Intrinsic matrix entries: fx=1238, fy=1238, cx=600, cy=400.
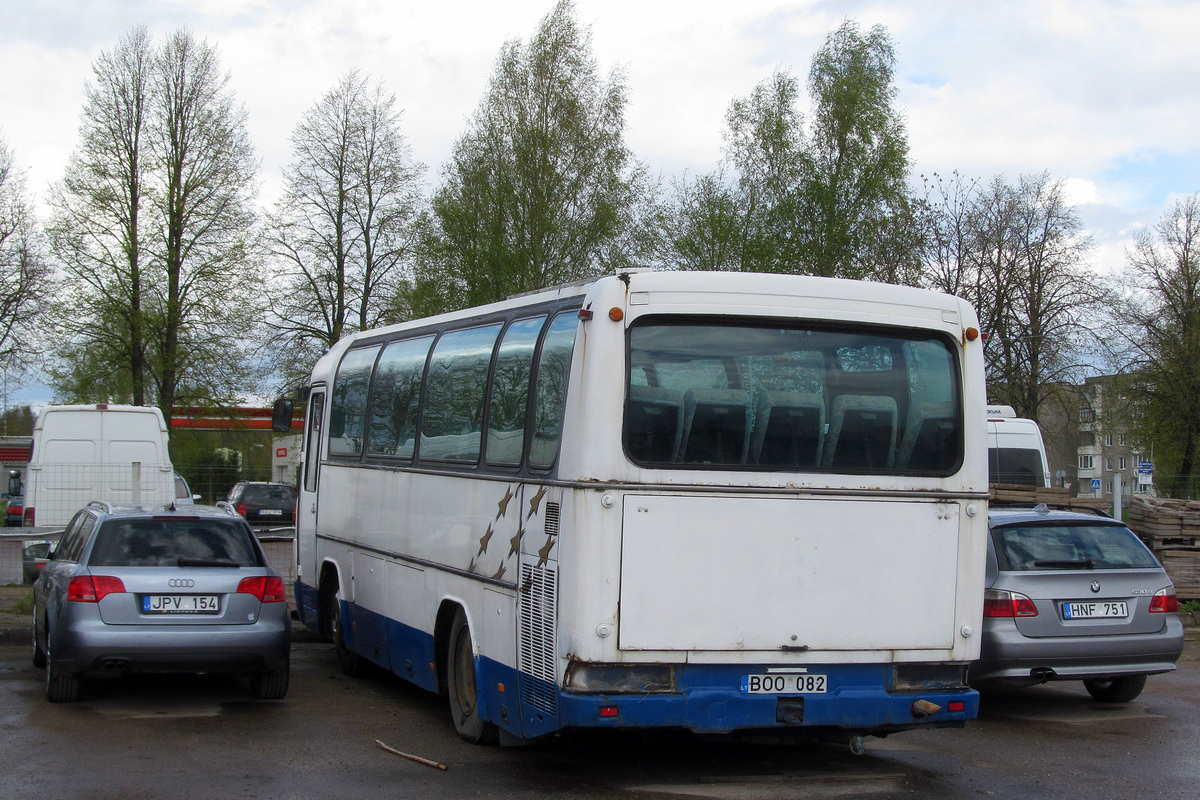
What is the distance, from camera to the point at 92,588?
9227 millimetres

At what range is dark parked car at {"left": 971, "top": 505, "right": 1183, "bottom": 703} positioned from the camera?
30.8ft

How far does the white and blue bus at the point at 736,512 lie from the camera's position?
265 inches

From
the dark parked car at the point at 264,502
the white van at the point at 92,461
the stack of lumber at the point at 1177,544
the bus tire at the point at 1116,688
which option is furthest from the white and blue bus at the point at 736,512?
the dark parked car at the point at 264,502

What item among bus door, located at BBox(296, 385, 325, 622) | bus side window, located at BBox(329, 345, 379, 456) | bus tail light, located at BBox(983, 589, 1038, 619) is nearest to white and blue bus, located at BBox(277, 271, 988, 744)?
bus tail light, located at BBox(983, 589, 1038, 619)

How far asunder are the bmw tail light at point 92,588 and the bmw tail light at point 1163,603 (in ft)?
26.1

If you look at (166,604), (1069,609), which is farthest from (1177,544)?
(166,604)

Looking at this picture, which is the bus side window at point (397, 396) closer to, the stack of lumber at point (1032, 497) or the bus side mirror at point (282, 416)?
the bus side mirror at point (282, 416)

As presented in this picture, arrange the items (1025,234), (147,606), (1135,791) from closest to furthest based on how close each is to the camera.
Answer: (1135,791) < (147,606) < (1025,234)

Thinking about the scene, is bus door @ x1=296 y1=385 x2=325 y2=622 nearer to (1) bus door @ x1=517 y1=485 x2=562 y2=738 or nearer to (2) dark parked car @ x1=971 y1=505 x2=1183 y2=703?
(1) bus door @ x1=517 y1=485 x2=562 y2=738

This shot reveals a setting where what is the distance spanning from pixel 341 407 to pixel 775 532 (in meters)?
6.26

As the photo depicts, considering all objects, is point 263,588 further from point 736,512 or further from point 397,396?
point 736,512

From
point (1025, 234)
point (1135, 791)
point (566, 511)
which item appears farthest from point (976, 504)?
point (1025, 234)

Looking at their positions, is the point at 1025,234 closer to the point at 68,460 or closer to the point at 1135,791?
the point at 68,460

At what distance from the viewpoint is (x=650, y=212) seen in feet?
137
